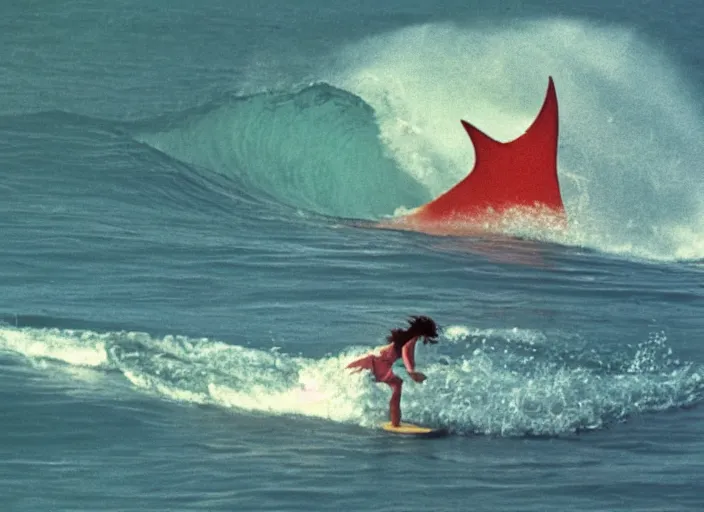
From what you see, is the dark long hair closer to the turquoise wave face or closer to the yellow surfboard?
the yellow surfboard

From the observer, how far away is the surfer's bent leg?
1365cm

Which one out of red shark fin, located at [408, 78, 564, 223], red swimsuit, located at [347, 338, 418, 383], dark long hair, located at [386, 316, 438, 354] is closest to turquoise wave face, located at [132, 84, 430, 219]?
red shark fin, located at [408, 78, 564, 223]

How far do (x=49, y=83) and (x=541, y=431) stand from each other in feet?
71.9

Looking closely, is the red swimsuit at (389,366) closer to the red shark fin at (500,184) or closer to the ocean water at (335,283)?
the ocean water at (335,283)

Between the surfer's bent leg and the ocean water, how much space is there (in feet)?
0.72

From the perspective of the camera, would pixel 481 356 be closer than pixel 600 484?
No

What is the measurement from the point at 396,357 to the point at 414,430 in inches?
24.4

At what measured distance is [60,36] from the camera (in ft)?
135

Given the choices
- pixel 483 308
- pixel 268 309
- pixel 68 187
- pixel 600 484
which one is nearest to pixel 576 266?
pixel 483 308

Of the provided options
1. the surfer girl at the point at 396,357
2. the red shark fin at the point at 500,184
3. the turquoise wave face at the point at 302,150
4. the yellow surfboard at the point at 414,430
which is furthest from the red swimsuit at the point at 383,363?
the turquoise wave face at the point at 302,150

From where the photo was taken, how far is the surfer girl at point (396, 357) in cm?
1352

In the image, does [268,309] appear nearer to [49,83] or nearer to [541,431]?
[541,431]

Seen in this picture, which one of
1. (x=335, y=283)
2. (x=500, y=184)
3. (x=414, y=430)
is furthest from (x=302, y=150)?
(x=414, y=430)

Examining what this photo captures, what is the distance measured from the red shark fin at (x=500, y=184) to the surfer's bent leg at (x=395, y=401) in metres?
10.4
